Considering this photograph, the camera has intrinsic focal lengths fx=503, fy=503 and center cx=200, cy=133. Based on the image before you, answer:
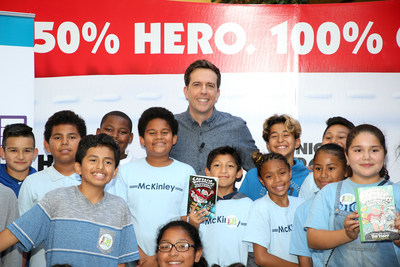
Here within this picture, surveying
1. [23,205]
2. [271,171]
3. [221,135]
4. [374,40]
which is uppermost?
[374,40]

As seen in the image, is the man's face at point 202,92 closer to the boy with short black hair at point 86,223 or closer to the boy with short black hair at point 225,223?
the boy with short black hair at point 225,223

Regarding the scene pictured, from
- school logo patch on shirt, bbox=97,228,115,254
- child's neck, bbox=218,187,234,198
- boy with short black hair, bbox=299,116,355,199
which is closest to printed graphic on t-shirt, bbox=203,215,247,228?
child's neck, bbox=218,187,234,198

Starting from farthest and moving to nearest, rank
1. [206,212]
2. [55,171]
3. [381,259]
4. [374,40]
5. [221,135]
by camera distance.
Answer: [374,40]
[221,135]
[55,171]
[206,212]
[381,259]

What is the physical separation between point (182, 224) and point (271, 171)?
115 cm

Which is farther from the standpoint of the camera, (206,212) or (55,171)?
(55,171)

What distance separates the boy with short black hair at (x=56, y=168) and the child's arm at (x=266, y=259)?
1655 mm

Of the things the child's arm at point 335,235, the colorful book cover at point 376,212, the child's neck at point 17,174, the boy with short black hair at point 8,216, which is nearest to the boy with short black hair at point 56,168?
the boy with short black hair at point 8,216

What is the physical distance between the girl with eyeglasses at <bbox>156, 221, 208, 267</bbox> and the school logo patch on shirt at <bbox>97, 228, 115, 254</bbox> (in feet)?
1.09

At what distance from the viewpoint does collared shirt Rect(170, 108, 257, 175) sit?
4.91 m

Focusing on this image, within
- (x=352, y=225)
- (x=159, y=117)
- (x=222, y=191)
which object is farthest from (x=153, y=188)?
(x=352, y=225)

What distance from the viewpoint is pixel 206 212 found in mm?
4105

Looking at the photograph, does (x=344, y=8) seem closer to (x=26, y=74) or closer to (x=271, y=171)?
(x=271, y=171)

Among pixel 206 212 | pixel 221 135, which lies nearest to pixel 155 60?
pixel 221 135

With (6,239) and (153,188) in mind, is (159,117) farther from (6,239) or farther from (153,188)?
(6,239)
